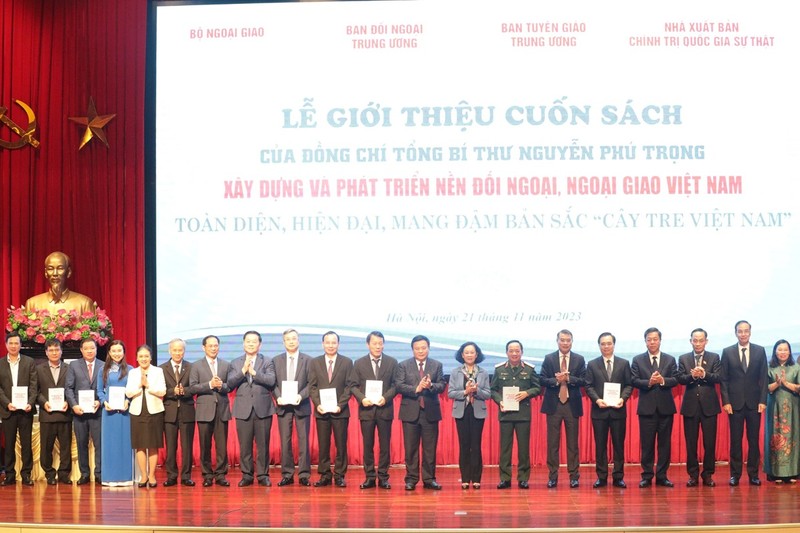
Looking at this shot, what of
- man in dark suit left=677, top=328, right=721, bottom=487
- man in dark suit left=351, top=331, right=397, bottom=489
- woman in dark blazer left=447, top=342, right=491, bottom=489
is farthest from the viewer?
man in dark suit left=351, top=331, right=397, bottom=489

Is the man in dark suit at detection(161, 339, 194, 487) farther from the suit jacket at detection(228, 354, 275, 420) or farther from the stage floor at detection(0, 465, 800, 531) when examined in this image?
the suit jacket at detection(228, 354, 275, 420)

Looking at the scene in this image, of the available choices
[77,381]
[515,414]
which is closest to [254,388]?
[77,381]

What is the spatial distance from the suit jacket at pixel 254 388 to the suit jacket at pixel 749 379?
3.75 m

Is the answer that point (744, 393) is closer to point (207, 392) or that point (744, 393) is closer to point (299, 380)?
point (299, 380)

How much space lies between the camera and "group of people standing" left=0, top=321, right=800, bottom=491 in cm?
845

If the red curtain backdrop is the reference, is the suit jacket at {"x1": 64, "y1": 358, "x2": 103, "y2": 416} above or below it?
below

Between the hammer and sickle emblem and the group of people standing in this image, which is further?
the hammer and sickle emblem

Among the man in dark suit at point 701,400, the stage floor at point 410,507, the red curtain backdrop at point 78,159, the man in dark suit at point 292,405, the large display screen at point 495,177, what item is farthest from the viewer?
the red curtain backdrop at point 78,159

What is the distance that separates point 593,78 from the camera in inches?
383

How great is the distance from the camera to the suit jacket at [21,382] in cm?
891

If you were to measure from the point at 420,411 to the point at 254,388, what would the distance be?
142 cm

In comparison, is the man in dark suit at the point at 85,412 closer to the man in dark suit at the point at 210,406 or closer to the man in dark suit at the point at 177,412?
the man in dark suit at the point at 177,412

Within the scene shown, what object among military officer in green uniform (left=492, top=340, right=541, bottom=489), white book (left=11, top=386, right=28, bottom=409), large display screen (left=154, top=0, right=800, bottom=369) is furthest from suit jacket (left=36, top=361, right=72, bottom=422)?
military officer in green uniform (left=492, top=340, right=541, bottom=489)

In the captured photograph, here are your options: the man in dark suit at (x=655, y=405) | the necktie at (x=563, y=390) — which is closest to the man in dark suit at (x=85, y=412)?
the necktie at (x=563, y=390)
